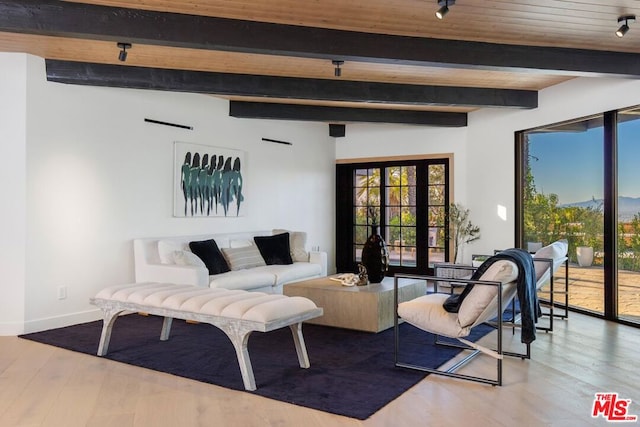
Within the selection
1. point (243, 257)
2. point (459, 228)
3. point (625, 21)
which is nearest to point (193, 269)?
point (243, 257)

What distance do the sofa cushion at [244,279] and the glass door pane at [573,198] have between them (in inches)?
134

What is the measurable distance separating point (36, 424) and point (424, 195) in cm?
658

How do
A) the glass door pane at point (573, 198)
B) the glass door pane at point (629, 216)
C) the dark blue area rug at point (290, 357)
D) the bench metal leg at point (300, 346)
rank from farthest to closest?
the glass door pane at point (573, 198) → the glass door pane at point (629, 216) → the bench metal leg at point (300, 346) → the dark blue area rug at point (290, 357)

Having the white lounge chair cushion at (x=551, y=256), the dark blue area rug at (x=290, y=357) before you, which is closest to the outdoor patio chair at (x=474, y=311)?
the dark blue area rug at (x=290, y=357)

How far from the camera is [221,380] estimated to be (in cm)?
338

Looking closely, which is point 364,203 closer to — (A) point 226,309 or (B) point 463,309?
(B) point 463,309

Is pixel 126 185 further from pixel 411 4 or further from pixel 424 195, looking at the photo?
pixel 424 195

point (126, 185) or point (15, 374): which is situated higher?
point (126, 185)

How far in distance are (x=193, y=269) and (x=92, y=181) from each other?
1.41m

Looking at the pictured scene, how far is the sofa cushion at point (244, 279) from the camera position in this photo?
5.23 m

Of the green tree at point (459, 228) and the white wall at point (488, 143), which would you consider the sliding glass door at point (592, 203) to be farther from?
the green tree at point (459, 228)

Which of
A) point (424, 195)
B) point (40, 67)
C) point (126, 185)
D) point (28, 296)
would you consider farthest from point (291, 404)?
point (424, 195)

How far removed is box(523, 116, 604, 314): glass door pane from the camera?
5.54 meters

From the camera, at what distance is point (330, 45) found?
13.0ft
